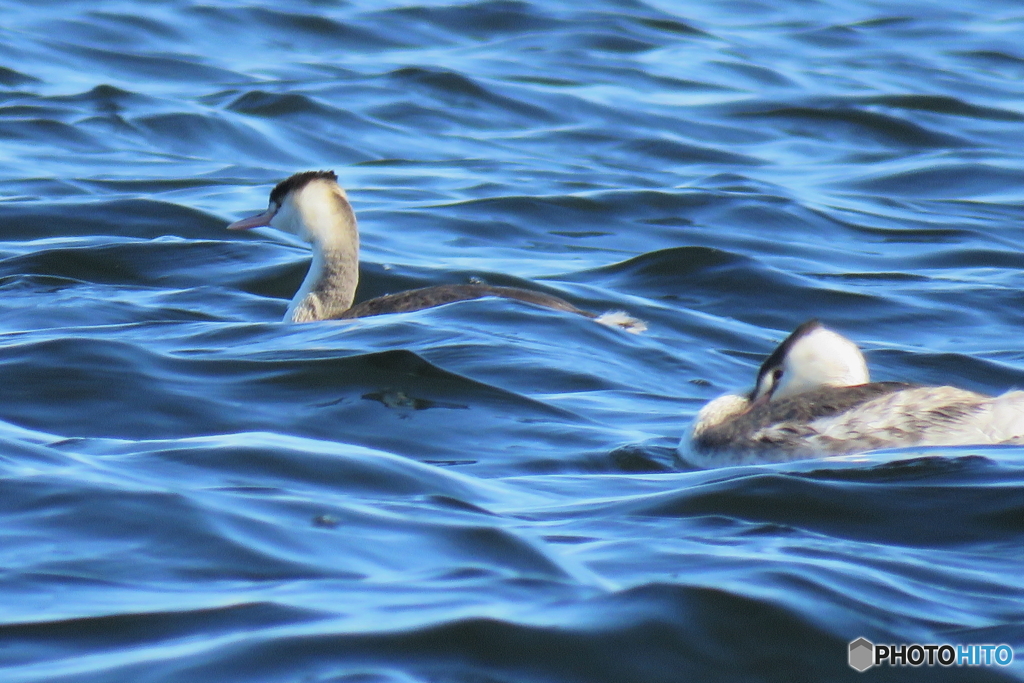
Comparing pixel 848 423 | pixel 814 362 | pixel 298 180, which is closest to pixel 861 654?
pixel 848 423

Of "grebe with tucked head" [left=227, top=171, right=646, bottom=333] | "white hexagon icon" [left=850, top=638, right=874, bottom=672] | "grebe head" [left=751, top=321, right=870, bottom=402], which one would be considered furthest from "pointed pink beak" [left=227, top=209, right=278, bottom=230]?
"white hexagon icon" [left=850, top=638, right=874, bottom=672]

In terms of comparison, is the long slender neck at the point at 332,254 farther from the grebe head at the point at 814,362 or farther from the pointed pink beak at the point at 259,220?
the grebe head at the point at 814,362

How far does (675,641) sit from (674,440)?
3238 millimetres

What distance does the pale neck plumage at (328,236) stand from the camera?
9.97m

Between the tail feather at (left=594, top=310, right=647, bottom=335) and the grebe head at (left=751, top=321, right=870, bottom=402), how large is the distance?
6.67ft

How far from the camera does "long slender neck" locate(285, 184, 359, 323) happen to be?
32.6ft

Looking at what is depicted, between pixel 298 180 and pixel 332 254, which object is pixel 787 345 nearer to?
pixel 332 254

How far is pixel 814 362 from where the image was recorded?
23.3 ft

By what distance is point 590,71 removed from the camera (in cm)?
1931

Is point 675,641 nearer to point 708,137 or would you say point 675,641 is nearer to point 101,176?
point 101,176

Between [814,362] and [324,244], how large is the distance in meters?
3.85

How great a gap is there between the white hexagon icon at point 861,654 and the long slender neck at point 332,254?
19.9ft

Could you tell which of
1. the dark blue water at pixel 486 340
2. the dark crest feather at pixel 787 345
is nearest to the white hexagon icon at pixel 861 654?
the dark blue water at pixel 486 340

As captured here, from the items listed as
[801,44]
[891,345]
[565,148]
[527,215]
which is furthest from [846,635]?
[801,44]
